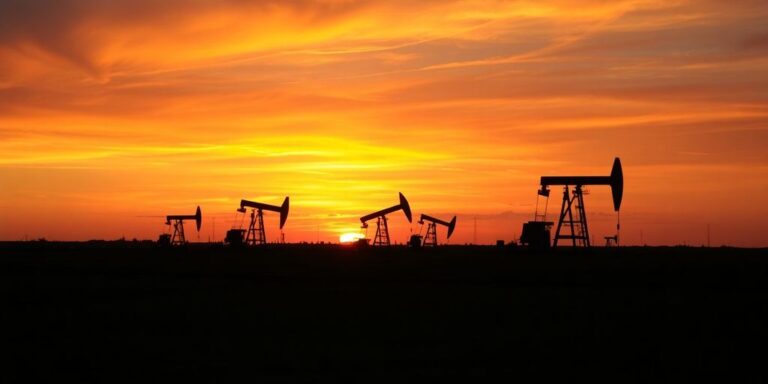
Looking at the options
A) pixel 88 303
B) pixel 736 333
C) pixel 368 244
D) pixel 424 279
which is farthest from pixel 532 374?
pixel 368 244

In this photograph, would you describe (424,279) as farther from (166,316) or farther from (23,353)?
(23,353)

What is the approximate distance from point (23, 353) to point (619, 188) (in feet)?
175

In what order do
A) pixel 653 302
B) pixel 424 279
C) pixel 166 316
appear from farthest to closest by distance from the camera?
1. pixel 424 279
2. pixel 653 302
3. pixel 166 316

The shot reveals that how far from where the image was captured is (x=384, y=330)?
22.5 m

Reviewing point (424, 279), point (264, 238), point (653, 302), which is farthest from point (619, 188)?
point (264, 238)

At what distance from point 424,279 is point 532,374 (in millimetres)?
24022

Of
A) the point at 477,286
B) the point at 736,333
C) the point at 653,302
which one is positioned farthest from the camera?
the point at 477,286

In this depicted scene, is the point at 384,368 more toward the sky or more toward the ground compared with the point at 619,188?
more toward the ground

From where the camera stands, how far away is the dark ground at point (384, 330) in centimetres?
1731

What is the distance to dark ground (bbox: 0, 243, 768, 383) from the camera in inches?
682

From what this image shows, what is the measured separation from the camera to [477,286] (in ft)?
121

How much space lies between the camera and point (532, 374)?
1684 cm

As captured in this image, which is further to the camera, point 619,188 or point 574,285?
point 619,188

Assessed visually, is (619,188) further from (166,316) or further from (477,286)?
(166,316)
